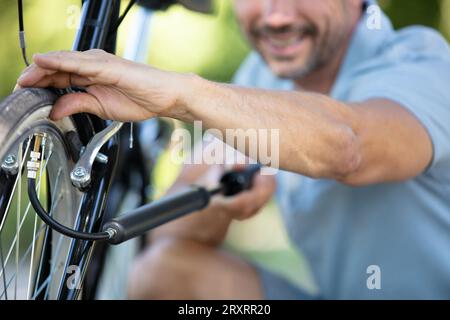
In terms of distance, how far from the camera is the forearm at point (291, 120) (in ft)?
2.94

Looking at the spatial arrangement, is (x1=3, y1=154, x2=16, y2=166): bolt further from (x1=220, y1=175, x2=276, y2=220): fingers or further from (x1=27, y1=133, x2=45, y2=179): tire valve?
(x1=220, y1=175, x2=276, y2=220): fingers

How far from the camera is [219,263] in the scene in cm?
165

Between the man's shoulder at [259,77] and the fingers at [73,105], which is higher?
the man's shoulder at [259,77]

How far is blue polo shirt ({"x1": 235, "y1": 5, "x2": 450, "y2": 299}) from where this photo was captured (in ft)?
4.20

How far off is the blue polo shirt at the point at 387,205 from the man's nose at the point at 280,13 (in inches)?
5.2

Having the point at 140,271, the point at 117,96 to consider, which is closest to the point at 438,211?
the point at 140,271

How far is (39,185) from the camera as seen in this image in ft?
3.04

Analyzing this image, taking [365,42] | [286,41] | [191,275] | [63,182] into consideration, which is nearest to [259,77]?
[286,41]

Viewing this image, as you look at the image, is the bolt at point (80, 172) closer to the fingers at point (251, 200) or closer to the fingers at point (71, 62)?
the fingers at point (71, 62)

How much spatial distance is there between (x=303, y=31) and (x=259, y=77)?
253 millimetres

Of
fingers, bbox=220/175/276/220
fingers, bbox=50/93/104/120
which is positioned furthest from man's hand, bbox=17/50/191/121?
fingers, bbox=220/175/276/220

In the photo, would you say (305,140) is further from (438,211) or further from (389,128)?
(438,211)

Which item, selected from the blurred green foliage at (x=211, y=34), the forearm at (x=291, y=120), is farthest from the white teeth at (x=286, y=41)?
the blurred green foliage at (x=211, y=34)
